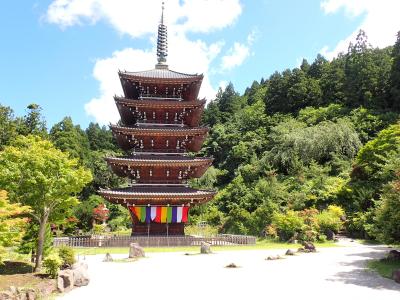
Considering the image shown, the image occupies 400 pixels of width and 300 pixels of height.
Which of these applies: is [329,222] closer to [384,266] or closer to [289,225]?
[289,225]

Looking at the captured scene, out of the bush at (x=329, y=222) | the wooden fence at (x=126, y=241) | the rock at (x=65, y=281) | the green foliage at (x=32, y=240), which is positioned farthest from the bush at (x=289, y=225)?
the rock at (x=65, y=281)

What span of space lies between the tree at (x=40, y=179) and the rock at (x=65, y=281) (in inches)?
119

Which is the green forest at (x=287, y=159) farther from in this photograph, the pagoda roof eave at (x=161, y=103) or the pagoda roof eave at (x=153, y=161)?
the pagoda roof eave at (x=161, y=103)

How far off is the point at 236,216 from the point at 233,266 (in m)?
26.9

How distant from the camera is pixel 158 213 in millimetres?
31016

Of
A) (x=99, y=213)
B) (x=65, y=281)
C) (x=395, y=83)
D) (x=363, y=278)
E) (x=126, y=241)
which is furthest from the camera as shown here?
(x=395, y=83)

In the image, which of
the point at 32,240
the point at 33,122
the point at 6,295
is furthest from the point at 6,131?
the point at 6,295

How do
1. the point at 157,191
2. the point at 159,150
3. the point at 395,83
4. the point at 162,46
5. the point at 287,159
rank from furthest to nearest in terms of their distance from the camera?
the point at 395,83 → the point at 287,159 → the point at 162,46 → the point at 159,150 → the point at 157,191

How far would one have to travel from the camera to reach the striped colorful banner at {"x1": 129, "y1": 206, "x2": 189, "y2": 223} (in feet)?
102

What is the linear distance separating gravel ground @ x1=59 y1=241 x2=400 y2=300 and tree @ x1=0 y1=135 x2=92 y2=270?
3.56 meters

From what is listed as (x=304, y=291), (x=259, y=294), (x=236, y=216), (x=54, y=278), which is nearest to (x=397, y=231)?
(x=304, y=291)

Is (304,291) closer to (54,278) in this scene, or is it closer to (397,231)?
(397,231)

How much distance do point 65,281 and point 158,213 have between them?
17.4m

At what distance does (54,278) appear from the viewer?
1468 cm
